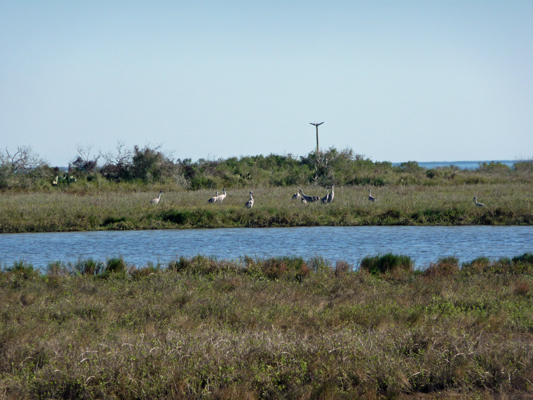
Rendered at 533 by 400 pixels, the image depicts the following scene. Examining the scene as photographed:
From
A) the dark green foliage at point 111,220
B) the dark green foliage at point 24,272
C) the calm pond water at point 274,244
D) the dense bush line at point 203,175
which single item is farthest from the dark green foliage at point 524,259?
the dense bush line at point 203,175

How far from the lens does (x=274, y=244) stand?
18688 millimetres

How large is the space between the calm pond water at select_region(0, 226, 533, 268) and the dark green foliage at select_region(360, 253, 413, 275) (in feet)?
4.01

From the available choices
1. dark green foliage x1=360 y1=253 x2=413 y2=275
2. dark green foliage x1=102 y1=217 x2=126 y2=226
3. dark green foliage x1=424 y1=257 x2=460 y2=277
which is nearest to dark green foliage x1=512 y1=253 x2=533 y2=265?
dark green foliage x1=424 y1=257 x2=460 y2=277

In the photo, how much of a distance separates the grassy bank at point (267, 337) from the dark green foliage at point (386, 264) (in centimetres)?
124

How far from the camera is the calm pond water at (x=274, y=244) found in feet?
53.0

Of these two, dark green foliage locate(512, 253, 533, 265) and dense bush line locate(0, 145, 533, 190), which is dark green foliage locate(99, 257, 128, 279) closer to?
dark green foliage locate(512, 253, 533, 265)

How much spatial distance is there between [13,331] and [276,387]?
3527 millimetres

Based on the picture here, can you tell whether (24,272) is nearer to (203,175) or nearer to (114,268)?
(114,268)

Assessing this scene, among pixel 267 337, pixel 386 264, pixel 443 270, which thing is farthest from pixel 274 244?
pixel 267 337

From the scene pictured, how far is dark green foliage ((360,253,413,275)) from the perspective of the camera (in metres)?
12.7

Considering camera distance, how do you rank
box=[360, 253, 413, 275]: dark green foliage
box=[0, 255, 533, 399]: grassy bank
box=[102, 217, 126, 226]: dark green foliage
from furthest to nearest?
box=[102, 217, 126, 226]: dark green foliage
box=[360, 253, 413, 275]: dark green foliage
box=[0, 255, 533, 399]: grassy bank

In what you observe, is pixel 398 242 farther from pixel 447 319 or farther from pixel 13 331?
pixel 13 331

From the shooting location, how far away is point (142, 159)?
158 feet

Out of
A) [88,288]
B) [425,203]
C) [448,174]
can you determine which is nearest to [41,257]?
[88,288]
